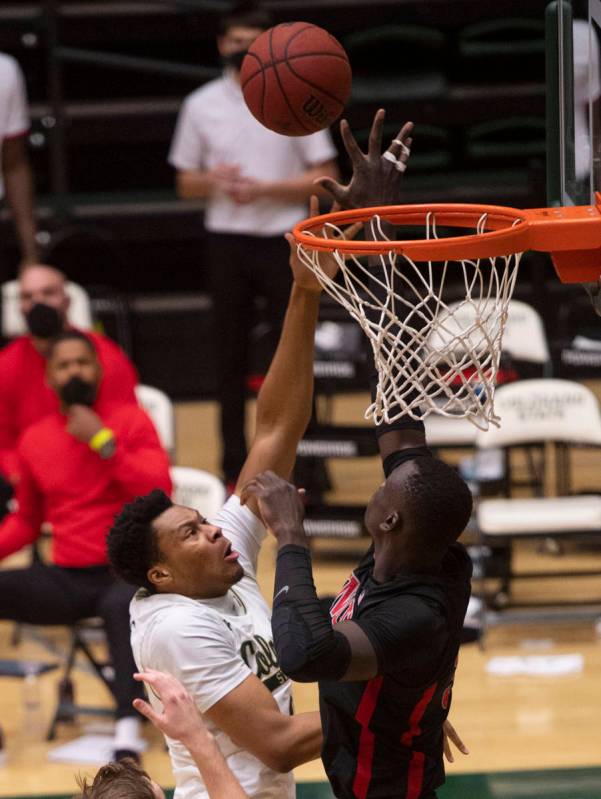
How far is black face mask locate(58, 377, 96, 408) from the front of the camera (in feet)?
18.0

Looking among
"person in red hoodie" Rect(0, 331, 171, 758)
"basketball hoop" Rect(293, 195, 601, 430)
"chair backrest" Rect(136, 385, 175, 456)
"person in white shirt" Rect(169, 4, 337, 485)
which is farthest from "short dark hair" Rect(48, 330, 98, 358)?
"basketball hoop" Rect(293, 195, 601, 430)

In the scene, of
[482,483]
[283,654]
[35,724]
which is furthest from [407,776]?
[482,483]

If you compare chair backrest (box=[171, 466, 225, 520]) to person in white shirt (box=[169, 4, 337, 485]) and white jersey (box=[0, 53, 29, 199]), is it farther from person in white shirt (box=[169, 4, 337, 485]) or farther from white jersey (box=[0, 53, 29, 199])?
white jersey (box=[0, 53, 29, 199])

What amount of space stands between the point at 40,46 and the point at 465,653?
210 inches

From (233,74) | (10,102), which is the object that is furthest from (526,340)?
(10,102)

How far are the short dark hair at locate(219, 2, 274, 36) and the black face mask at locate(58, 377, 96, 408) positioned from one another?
86.1 inches

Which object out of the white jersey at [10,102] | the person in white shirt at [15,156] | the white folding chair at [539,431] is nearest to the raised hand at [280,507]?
the white folding chair at [539,431]

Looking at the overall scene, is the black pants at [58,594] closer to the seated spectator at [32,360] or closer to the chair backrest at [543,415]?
the seated spectator at [32,360]

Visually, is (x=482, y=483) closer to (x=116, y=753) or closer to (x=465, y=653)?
(x=465, y=653)

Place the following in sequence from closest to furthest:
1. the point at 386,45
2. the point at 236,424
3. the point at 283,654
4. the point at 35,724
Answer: the point at 283,654, the point at 35,724, the point at 236,424, the point at 386,45

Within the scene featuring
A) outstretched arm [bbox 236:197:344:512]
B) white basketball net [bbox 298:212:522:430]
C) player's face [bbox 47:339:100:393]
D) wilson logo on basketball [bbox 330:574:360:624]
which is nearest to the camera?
wilson logo on basketball [bbox 330:574:360:624]

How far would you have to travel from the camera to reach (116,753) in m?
5.10

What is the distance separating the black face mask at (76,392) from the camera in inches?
217

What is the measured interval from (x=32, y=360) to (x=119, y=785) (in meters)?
3.75
